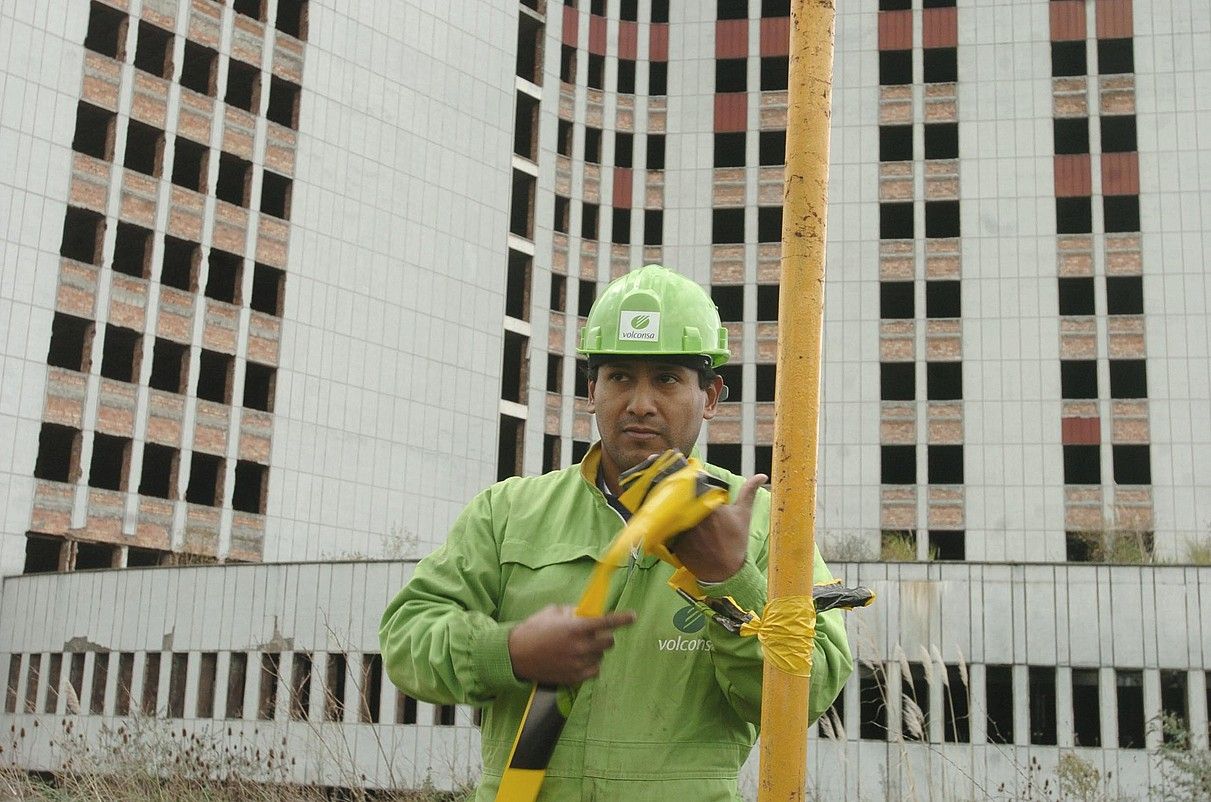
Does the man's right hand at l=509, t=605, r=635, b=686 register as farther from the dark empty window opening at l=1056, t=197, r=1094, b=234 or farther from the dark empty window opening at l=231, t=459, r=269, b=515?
the dark empty window opening at l=1056, t=197, r=1094, b=234

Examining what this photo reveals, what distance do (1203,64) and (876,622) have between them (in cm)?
2651

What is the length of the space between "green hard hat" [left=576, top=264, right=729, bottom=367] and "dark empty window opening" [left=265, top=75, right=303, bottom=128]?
35.7 m

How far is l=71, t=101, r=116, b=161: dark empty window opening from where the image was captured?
33.2 m

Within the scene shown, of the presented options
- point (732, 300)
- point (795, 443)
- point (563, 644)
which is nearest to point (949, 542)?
point (732, 300)

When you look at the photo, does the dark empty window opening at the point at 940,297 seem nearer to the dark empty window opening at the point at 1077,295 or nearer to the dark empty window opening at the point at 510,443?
the dark empty window opening at the point at 1077,295

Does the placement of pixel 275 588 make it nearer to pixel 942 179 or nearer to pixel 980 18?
pixel 942 179

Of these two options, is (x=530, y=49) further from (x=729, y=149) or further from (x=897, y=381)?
(x=897, y=381)

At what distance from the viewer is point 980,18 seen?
4122 cm

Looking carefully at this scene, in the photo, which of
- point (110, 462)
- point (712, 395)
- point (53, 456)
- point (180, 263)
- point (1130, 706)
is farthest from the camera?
point (180, 263)

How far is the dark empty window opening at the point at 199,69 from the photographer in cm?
3541

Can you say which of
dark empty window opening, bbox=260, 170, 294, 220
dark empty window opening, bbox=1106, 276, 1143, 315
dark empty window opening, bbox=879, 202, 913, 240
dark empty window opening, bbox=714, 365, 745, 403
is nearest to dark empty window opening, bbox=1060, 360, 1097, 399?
dark empty window opening, bbox=1106, 276, 1143, 315

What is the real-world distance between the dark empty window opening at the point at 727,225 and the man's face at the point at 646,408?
4088cm

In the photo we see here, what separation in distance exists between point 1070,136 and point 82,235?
27.9m

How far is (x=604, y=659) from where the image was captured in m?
2.43
